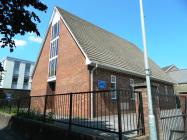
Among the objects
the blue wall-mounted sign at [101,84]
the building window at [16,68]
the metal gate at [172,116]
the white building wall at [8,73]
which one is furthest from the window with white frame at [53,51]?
the building window at [16,68]

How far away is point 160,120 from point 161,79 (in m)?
14.8

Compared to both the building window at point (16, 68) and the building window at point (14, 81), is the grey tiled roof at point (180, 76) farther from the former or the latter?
the building window at point (14, 81)

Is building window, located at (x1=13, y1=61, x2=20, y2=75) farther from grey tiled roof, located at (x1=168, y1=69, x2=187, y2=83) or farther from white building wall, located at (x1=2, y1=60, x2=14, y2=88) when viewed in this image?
grey tiled roof, located at (x1=168, y1=69, x2=187, y2=83)

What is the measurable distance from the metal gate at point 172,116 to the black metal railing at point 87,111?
107 cm

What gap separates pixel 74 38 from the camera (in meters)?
15.7

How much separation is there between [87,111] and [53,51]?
12.5m

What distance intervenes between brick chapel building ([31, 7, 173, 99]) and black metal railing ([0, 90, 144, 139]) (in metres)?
2.33

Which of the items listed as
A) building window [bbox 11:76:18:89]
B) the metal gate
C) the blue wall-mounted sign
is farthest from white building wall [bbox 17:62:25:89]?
the metal gate

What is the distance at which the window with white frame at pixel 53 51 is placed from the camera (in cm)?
1855

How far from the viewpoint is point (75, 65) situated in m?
15.4

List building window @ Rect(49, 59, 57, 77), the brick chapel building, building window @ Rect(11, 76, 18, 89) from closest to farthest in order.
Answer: the brick chapel building < building window @ Rect(49, 59, 57, 77) < building window @ Rect(11, 76, 18, 89)

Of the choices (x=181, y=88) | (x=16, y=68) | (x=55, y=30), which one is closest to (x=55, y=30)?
(x=55, y=30)

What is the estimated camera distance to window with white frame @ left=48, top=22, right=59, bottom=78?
1855 centimetres

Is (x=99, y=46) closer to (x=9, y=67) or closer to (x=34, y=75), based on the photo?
(x=34, y=75)
